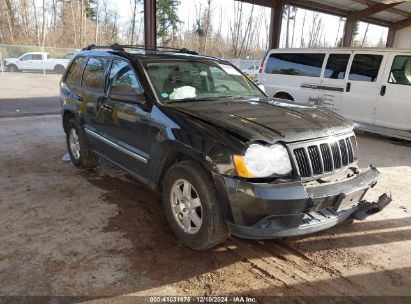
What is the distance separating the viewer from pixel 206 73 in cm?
442

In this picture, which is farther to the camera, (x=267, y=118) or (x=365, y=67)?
(x=365, y=67)

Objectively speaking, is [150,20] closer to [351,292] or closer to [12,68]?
[351,292]

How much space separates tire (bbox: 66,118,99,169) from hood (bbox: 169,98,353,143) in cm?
224

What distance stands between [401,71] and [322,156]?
596 cm

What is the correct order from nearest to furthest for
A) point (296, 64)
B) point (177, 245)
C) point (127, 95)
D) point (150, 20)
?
point (177, 245) → point (127, 95) → point (296, 64) → point (150, 20)

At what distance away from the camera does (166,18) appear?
41594 millimetres

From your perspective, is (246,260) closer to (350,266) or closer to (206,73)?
(350,266)

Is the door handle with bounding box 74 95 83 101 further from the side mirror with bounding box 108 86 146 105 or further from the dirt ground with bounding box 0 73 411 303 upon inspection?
the side mirror with bounding box 108 86 146 105

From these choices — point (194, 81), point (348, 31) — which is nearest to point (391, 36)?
point (348, 31)

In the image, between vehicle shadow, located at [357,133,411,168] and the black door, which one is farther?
vehicle shadow, located at [357,133,411,168]

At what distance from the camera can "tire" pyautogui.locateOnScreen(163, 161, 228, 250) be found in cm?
306

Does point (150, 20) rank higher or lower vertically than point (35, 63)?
higher

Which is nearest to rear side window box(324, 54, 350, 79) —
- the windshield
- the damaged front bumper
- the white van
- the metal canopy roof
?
the white van

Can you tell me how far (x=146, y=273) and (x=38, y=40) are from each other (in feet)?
148
